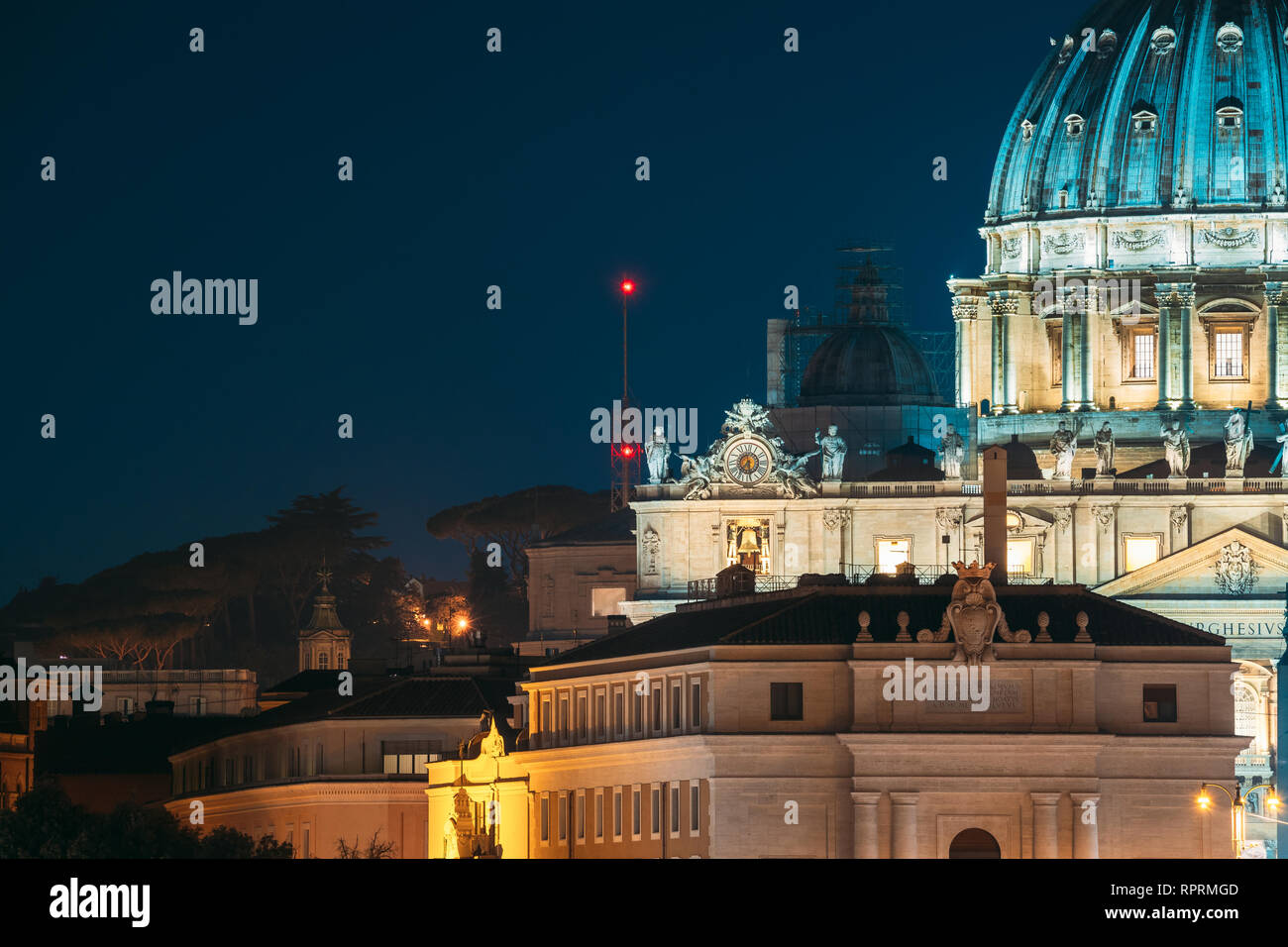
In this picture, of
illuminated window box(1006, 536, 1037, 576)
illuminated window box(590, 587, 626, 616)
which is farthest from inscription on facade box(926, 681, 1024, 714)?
illuminated window box(590, 587, 626, 616)

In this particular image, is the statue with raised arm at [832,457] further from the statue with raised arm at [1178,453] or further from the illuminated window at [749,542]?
the statue with raised arm at [1178,453]

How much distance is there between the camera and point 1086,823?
102000 mm

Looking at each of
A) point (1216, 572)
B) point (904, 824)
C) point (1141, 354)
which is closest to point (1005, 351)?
point (1141, 354)

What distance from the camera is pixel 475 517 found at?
603 feet

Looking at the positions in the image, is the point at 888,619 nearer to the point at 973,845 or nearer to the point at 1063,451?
the point at 973,845

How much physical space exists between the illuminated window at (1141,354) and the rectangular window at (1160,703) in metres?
53.8

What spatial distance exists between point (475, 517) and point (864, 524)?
42.2 m

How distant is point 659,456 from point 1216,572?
1768 centimetres

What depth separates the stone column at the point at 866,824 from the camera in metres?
102

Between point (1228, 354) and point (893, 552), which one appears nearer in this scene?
point (893, 552)
